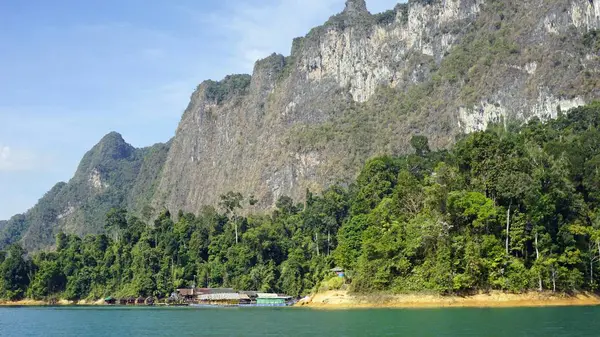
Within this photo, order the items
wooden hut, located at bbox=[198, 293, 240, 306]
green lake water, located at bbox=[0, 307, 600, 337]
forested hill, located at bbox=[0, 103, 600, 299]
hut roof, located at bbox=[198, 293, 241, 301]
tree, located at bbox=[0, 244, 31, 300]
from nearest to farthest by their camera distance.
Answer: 1. green lake water, located at bbox=[0, 307, 600, 337]
2. forested hill, located at bbox=[0, 103, 600, 299]
3. wooden hut, located at bbox=[198, 293, 240, 306]
4. hut roof, located at bbox=[198, 293, 241, 301]
5. tree, located at bbox=[0, 244, 31, 300]

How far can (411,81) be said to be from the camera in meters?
168

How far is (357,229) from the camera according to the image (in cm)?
9475

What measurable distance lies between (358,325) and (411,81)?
119018mm

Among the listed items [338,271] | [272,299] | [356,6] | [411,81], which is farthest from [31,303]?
[356,6]

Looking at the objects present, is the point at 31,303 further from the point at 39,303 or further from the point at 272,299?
the point at 272,299

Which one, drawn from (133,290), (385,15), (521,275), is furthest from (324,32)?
(521,275)

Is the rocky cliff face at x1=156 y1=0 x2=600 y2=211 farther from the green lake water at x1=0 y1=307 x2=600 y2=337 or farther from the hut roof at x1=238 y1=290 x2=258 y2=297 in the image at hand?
the green lake water at x1=0 y1=307 x2=600 y2=337

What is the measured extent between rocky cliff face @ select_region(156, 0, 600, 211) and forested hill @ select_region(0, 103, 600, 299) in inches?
806

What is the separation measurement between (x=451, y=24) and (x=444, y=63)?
1073 centimetres

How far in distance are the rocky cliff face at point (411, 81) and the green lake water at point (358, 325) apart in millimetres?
76802

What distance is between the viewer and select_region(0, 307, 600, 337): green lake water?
48125 mm

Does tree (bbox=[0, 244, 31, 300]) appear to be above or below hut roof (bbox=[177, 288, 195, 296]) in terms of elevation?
above

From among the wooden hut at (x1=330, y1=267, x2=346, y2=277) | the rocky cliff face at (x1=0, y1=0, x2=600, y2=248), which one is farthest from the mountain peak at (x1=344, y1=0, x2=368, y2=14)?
the wooden hut at (x1=330, y1=267, x2=346, y2=277)

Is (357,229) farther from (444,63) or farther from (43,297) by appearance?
(444,63)
